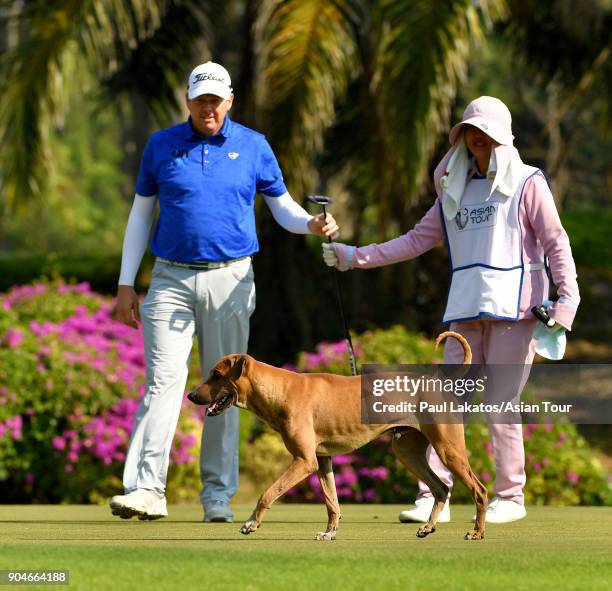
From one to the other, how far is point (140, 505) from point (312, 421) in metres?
1.46

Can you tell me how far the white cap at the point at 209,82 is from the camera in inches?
290

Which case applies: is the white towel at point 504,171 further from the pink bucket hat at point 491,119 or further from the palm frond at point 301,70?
the palm frond at point 301,70

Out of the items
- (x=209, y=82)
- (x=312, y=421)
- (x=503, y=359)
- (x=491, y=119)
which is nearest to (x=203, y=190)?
(x=209, y=82)

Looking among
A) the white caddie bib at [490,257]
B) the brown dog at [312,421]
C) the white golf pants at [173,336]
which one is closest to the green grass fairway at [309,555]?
the brown dog at [312,421]

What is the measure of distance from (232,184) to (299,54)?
5.87m

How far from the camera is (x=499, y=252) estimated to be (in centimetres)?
684

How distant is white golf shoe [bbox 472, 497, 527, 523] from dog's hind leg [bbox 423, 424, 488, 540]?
0.85 m

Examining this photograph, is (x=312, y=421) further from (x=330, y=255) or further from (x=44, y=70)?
(x=44, y=70)

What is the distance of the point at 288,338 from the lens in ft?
53.1

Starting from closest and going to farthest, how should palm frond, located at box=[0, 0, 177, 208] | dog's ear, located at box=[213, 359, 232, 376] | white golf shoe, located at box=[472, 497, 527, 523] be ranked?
dog's ear, located at box=[213, 359, 232, 376]
white golf shoe, located at box=[472, 497, 527, 523]
palm frond, located at box=[0, 0, 177, 208]

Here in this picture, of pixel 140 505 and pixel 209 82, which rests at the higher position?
pixel 209 82

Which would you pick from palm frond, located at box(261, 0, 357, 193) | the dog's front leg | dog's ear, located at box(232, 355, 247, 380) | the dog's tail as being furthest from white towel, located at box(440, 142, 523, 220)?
palm frond, located at box(261, 0, 357, 193)

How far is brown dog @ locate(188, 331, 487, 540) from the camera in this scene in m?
6.23

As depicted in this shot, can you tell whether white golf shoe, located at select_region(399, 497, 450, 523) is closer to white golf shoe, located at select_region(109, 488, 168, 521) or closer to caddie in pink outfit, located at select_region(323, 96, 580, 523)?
caddie in pink outfit, located at select_region(323, 96, 580, 523)
